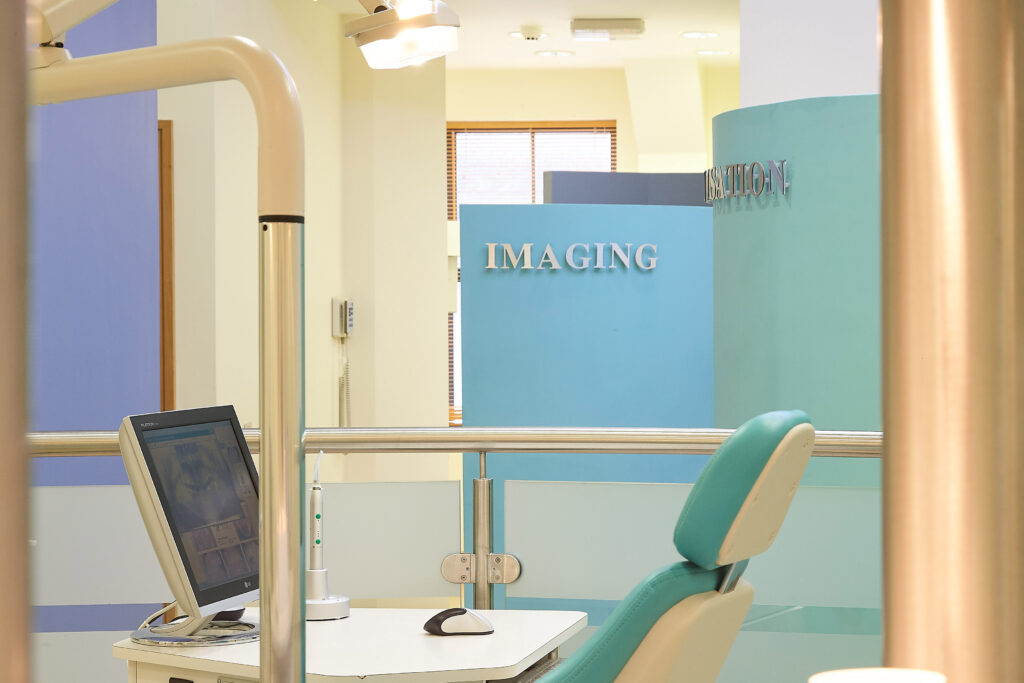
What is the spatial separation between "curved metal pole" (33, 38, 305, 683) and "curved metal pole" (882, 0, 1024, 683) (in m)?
0.85

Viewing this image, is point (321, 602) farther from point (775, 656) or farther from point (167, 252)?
point (167, 252)

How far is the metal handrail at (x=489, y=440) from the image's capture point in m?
2.99

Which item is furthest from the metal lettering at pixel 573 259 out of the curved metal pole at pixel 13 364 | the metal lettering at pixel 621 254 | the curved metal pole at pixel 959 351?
the curved metal pole at pixel 13 364

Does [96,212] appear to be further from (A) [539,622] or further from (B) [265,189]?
(B) [265,189]

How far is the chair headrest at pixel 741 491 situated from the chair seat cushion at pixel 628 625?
0.15 ft

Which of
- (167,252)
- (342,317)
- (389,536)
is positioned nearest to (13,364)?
(389,536)

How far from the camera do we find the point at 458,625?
2.18 metres

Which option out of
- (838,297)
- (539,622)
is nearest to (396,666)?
(539,622)

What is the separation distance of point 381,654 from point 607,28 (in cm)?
764

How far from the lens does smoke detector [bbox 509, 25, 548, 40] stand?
9195mm

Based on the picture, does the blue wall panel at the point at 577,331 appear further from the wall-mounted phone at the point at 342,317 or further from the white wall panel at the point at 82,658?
the white wall panel at the point at 82,658

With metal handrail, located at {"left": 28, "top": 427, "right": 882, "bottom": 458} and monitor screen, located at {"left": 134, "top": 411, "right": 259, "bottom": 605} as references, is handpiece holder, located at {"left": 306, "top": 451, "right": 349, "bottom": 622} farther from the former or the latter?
metal handrail, located at {"left": 28, "top": 427, "right": 882, "bottom": 458}

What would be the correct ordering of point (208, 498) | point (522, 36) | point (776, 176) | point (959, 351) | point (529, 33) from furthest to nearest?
point (522, 36), point (529, 33), point (776, 176), point (208, 498), point (959, 351)

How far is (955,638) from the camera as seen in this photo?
402 millimetres
